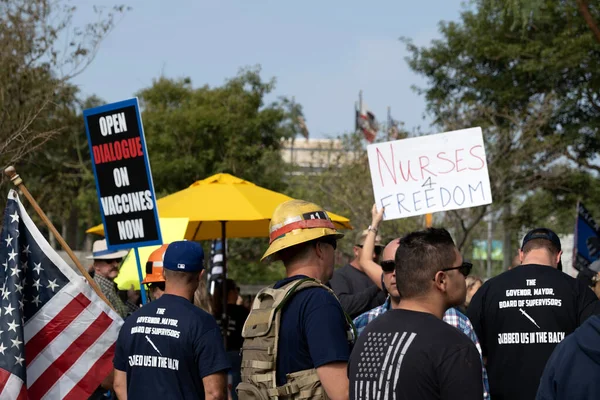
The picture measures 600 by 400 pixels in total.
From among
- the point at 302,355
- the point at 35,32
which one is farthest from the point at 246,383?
the point at 35,32

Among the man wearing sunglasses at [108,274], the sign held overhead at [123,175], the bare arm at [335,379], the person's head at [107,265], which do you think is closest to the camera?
the bare arm at [335,379]

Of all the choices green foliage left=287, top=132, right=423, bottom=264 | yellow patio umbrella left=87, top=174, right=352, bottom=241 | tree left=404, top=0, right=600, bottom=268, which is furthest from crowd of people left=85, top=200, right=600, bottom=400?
green foliage left=287, top=132, right=423, bottom=264

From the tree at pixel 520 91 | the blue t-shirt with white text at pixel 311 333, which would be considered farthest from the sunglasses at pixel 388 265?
the tree at pixel 520 91

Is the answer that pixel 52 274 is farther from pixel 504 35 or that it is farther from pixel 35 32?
pixel 504 35

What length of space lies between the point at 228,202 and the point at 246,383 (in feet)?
20.0

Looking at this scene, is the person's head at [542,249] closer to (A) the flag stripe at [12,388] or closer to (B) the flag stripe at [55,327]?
(B) the flag stripe at [55,327]

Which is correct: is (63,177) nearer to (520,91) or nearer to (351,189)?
(351,189)

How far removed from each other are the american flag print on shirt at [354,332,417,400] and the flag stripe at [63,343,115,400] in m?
2.87

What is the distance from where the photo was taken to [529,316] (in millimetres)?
5805

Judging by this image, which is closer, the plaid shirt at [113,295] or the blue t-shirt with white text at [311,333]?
the blue t-shirt with white text at [311,333]

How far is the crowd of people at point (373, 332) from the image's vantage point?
10.5 feet

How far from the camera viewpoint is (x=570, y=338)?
3057mm

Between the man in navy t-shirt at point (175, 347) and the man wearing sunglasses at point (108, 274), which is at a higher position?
the man wearing sunglasses at point (108, 274)

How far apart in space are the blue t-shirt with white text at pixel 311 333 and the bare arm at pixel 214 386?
71 cm
